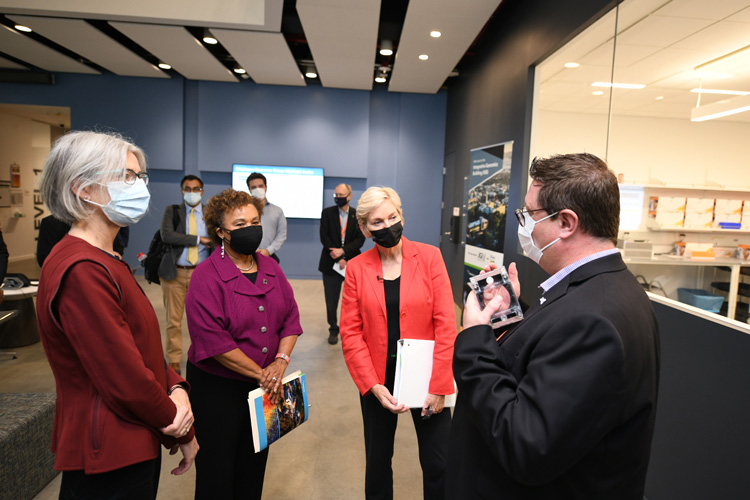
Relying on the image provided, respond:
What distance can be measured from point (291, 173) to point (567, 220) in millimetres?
7596

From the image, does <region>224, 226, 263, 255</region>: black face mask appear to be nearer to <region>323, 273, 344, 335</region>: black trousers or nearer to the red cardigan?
the red cardigan

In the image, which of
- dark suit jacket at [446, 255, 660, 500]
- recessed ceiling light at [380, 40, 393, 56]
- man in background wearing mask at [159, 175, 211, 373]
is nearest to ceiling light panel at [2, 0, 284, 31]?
recessed ceiling light at [380, 40, 393, 56]

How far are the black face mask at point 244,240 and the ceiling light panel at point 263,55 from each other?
4551 mm

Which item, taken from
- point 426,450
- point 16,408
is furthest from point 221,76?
point 426,450

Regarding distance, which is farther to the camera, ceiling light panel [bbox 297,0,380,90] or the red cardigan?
ceiling light panel [bbox 297,0,380,90]

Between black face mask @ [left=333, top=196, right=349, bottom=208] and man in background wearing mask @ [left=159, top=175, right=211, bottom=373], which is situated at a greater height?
black face mask @ [left=333, top=196, right=349, bottom=208]

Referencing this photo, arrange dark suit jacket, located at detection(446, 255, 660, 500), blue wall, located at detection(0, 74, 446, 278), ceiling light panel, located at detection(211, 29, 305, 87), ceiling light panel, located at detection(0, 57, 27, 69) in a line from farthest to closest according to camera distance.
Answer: blue wall, located at detection(0, 74, 446, 278) < ceiling light panel, located at detection(0, 57, 27, 69) < ceiling light panel, located at detection(211, 29, 305, 87) < dark suit jacket, located at detection(446, 255, 660, 500)

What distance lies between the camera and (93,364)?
109 cm

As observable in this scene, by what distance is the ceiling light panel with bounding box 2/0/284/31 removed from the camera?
4832 mm

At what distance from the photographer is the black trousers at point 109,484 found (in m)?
1.15

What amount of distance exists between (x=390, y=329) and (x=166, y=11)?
5124 millimetres

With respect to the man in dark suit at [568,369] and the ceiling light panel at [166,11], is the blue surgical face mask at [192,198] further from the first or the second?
the man in dark suit at [568,369]

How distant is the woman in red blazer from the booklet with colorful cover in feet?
0.96

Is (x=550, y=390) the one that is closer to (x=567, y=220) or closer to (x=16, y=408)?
(x=567, y=220)
